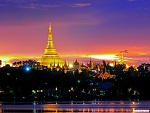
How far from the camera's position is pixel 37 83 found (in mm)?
195500

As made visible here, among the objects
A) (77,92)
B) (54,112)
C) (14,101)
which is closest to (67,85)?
(77,92)

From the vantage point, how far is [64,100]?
638 feet

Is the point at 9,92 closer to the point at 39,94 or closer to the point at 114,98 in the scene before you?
the point at 39,94

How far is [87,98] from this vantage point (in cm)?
19725

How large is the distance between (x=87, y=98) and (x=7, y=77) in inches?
619

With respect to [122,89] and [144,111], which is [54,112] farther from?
[122,89]

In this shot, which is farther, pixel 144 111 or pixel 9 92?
pixel 9 92

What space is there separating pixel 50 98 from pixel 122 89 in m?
15.3

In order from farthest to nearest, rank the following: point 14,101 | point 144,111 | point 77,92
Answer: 1. point 77,92
2. point 14,101
3. point 144,111

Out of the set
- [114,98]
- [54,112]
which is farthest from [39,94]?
[54,112]

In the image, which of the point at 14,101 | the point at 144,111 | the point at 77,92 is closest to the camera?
the point at 144,111

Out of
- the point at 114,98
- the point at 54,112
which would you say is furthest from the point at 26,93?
the point at 54,112

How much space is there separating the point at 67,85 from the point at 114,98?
913 cm

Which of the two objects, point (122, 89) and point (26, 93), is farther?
point (122, 89)
